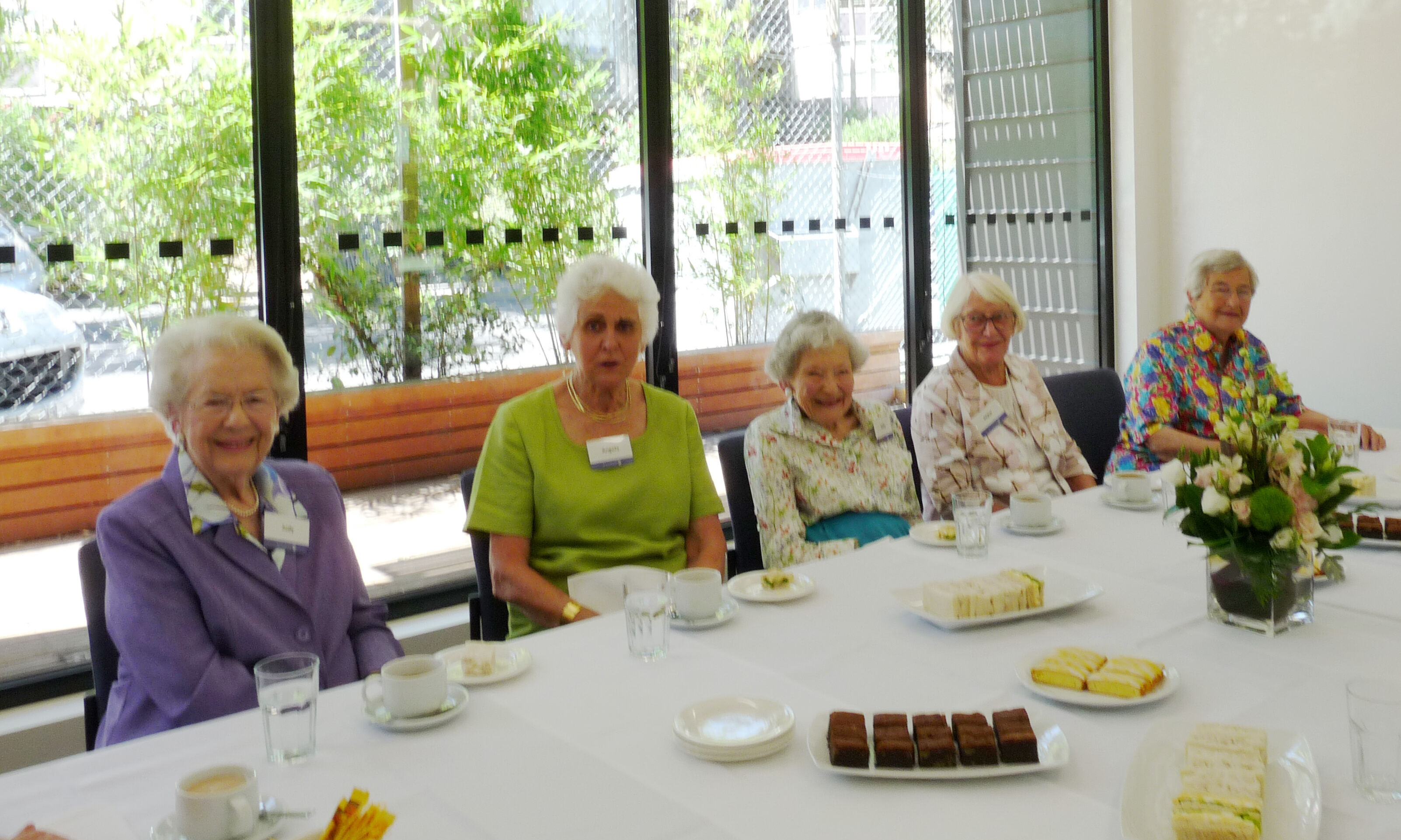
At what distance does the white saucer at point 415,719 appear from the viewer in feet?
4.98

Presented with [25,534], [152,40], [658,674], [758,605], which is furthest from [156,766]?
[152,40]

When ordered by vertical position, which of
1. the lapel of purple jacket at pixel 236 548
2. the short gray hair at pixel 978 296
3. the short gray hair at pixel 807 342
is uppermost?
the short gray hair at pixel 978 296

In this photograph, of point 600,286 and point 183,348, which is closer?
point 183,348

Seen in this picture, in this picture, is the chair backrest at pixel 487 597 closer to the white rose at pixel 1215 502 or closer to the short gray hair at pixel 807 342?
the short gray hair at pixel 807 342

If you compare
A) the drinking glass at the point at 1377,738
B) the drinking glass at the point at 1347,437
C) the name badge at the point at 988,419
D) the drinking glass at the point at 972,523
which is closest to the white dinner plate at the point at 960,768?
the drinking glass at the point at 1377,738

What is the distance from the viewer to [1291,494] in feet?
5.98

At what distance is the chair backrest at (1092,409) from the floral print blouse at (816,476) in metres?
1.04

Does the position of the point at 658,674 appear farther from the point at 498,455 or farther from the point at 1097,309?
the point at 1097,309

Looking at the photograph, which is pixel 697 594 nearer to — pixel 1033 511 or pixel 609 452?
pixel 609 452

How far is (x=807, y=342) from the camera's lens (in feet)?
9.37

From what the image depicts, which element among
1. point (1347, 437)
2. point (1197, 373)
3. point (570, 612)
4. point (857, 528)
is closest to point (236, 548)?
point (570, 612)

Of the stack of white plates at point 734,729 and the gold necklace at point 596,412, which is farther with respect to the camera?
the gold necklace at point 596,412

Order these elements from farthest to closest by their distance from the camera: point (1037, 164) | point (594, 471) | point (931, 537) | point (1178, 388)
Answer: point (1037, 164) → point (1178, 388) → point (594, 471) → point (931, 537)

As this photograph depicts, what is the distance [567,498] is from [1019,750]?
1.40 meters
